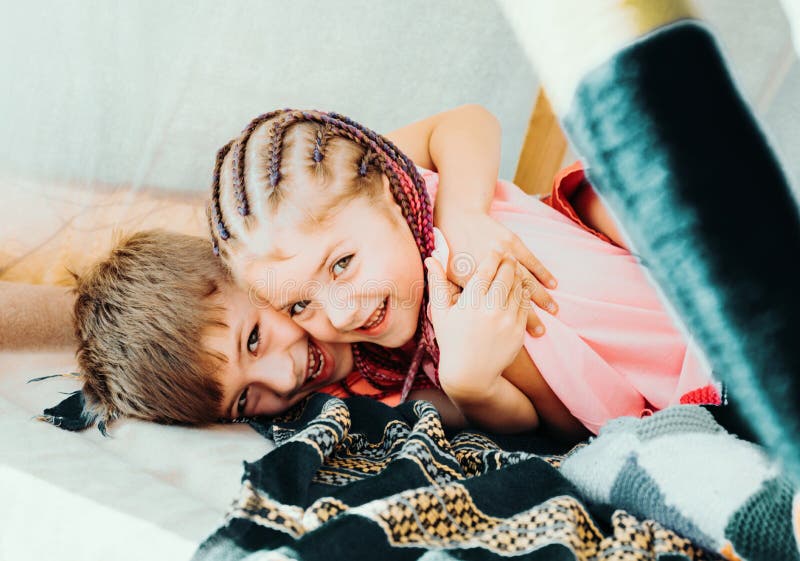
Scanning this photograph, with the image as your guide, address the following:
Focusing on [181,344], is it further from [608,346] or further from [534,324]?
[608,346]

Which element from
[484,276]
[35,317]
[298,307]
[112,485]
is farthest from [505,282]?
[35,317]

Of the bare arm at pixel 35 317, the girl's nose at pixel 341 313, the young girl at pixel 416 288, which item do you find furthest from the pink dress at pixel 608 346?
the bare arm at pixel 35 317

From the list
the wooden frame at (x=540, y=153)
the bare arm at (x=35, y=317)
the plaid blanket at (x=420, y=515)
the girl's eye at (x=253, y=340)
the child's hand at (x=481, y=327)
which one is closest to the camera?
the plaid blanket at (x=420, y=515)

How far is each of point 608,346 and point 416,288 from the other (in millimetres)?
268

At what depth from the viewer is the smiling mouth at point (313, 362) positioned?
3.19ft

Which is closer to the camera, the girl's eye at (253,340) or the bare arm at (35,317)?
the girl's eye at (253,340)

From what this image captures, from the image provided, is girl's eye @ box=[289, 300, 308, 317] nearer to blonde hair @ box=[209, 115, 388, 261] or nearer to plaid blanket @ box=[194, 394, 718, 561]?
blonde hair @ box=[209, 115, 388, 261]

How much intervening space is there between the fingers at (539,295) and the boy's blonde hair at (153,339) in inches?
16.3

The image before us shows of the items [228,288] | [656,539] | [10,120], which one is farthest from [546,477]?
[10,120]

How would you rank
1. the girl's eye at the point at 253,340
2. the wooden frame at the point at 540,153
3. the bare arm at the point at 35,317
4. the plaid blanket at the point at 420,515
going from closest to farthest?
the plaid blanket at the point at 420,515
the girl's eye at the point at 253,340
the bare arm at the point at 35,317
the wooden frame at the point at 540,153

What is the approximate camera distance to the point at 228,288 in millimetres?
926

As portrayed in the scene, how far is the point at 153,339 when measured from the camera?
893mm

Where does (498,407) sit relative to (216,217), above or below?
below

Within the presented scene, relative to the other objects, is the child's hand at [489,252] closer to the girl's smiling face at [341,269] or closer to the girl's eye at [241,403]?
the girl's smiling face at [341,269]
